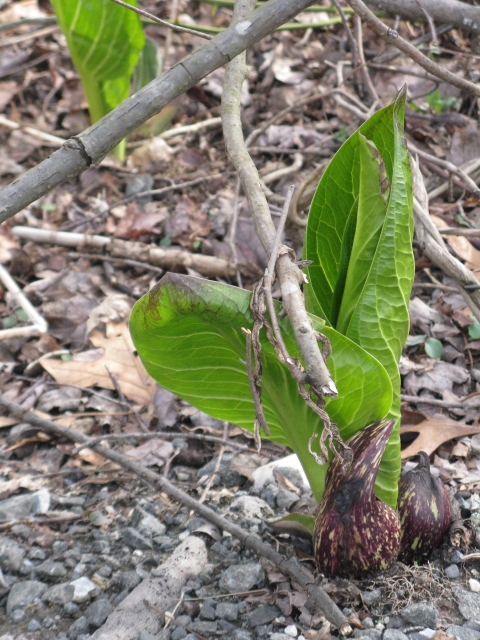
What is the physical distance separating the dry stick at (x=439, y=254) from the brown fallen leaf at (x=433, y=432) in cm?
40

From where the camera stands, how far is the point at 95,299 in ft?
9.05

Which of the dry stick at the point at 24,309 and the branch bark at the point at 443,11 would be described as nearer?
the branch bark at the point at 443,11

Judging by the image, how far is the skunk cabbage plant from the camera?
1.22 meters

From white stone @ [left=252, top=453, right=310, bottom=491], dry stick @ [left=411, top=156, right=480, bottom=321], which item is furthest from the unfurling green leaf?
white stone @ [left=252, top=453, right=310, bottom=491]

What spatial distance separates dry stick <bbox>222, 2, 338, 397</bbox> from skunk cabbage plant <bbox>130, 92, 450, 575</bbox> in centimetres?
10

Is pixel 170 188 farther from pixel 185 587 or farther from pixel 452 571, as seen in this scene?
pixel 452 571

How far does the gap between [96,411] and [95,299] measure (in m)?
0.61

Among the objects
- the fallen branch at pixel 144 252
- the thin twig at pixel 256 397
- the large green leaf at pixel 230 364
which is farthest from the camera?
the fallen branch at pixel 144 252

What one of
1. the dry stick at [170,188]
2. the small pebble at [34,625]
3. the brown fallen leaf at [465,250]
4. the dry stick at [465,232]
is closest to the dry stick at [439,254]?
the dry stick at [465,232]

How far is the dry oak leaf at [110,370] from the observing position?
236cm

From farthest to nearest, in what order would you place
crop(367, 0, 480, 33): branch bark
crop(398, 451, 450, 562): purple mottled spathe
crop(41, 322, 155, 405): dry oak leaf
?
crop(41, 322, 155, 405): dry oak leaf
crop(367, 0, 480, 33): branch bark
crop(398, 451, 450, 562): purple mottled spathe

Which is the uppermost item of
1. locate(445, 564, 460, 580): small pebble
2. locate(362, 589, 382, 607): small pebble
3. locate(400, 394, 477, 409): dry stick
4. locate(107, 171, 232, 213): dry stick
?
locate(107, 171, 232, 213): dry stick

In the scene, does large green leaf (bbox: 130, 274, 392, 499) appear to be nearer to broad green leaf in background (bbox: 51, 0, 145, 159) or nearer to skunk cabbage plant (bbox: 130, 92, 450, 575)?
skunk cabbage plant (bbox: 130, 92, 450, 575)

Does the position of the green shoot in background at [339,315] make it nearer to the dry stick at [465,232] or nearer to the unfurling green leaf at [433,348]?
the dry stick at [465,232]
